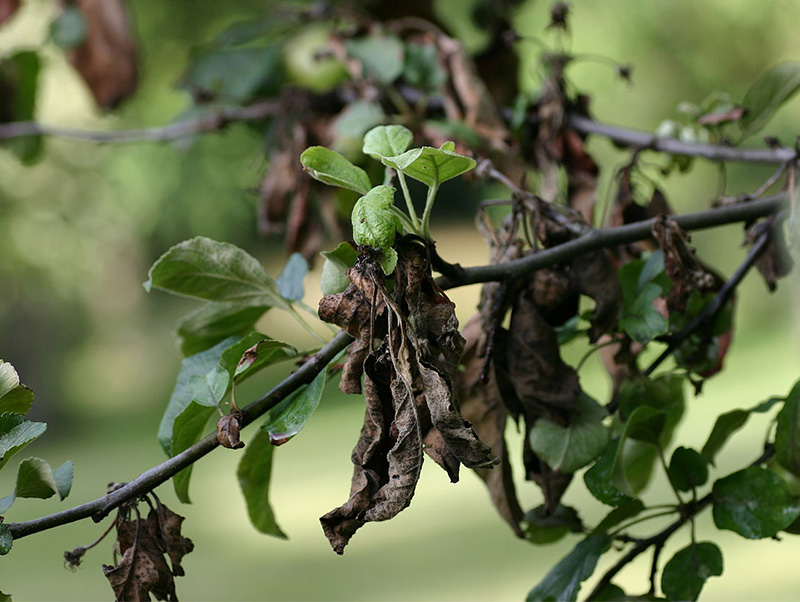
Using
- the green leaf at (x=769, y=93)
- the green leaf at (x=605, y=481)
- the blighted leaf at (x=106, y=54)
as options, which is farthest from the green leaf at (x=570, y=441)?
the blighted leaf at (x=106, y=54)

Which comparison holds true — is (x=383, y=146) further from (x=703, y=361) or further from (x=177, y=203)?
(x=177, y=203)

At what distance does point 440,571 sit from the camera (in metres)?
1.93

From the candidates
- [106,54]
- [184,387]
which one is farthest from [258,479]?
[106,54]

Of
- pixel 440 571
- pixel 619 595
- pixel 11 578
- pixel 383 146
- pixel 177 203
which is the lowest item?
pixel 619 595

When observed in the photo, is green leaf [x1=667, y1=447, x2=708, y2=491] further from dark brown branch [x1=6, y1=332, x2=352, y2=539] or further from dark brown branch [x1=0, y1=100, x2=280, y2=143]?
dark brown branch [x1=0, y1=100, x2=280, y2=143]

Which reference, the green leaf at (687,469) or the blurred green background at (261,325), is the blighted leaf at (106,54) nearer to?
the green leaf at (687,469)

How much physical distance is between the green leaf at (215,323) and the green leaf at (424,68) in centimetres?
33

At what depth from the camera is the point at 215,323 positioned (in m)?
0.35

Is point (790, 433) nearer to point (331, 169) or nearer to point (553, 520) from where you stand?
point (553, 520)

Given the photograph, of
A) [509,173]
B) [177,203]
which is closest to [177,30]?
[177,203]

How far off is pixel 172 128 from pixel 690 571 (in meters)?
0.52

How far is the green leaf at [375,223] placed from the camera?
0.24 m

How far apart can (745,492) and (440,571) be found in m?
1.65

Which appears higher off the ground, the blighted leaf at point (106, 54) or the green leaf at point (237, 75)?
the blighted leaf at point (106, 54)
